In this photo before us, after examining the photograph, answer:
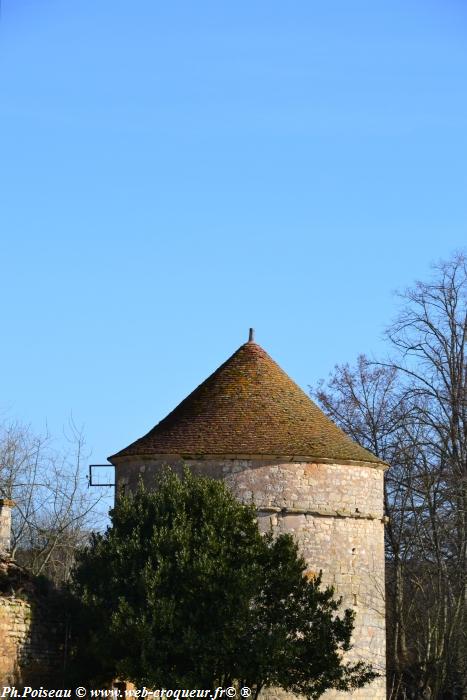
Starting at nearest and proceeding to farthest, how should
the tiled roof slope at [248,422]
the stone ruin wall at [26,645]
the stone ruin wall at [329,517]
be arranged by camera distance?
the stone ruin wall at [26,645] < the stone ruin wall at [329,517] < the tiled roof slope at [248,422]

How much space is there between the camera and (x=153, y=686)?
17.7 metres

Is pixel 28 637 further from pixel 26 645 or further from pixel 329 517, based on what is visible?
pixel 329 517

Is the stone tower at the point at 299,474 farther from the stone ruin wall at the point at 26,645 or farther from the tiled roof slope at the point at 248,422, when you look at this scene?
the stone ruin wall at the point at 26,645

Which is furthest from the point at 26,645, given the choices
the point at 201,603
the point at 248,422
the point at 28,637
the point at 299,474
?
the point at 248,422

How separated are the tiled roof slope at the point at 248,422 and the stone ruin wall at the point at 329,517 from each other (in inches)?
10.0

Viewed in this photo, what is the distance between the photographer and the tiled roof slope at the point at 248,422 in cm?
2169

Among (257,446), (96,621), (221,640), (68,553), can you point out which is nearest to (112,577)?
(96,621)

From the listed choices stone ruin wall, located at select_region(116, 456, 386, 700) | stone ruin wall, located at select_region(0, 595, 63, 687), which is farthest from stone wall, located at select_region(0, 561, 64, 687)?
stone ruin wall, located at select_region(116, 456, 386, 700)

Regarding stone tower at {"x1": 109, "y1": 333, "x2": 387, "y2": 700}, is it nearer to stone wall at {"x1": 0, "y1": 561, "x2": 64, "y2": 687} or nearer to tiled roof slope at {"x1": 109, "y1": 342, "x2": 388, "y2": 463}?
tiled roof slope at {"x1": 109, "y1": 342, "x2": 388, "y2": 463}

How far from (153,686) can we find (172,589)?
4.74 ft

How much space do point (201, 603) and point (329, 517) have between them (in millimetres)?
4176

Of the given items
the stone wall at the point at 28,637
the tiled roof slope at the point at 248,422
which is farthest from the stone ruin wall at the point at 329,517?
the stone wall at the point at 28,637

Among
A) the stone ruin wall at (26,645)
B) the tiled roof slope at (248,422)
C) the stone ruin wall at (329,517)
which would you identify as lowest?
the stone ruin wall at (26,645)

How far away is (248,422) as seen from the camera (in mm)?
22203
